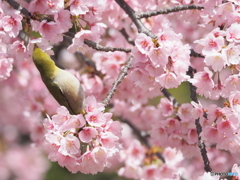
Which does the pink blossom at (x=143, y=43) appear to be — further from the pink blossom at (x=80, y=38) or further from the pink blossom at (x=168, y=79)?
the pink blossom at (x=80, y=38)

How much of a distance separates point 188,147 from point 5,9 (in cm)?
112

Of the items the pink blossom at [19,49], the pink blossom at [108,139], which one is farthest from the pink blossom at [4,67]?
the pink blossom at [108,139]

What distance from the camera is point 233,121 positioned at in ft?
5.71

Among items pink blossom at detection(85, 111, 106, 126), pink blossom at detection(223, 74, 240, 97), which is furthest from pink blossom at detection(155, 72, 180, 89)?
pink blossom at detection(85, 111, 106, 126)

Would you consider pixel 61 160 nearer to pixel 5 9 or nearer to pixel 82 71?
pixel 5 9

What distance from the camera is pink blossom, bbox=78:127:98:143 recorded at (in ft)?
5.34

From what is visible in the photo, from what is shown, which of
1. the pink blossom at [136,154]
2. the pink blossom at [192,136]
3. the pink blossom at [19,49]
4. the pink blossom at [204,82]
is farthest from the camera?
the pink blossom at [136,154]

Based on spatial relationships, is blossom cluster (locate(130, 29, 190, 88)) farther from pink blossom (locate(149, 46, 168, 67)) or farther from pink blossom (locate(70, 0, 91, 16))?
pink blossom (locate(70, 0, 91, 16))

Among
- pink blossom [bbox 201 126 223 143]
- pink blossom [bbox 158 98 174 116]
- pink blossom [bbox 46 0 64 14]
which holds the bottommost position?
pink blossom [bbox 158 98 174 116]

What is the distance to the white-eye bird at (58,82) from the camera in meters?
1.81

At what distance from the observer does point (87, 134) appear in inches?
64.7

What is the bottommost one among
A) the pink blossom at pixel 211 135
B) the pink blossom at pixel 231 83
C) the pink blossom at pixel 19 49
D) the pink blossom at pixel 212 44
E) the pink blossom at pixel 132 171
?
the pink blossom at pixel 132 171

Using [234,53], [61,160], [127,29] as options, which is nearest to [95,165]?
[61,160]

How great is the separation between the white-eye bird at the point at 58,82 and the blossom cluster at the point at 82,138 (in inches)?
4.7
